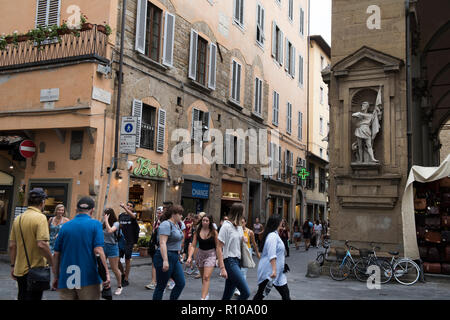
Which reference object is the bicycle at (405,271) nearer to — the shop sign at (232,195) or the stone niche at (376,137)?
the stone niche at (376,137)

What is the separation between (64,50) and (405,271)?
11.4 m

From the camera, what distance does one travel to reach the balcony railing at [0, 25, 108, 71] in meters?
13.7

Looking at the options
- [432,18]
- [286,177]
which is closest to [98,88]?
[432,18]

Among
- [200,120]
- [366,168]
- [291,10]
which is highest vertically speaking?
[291,10]

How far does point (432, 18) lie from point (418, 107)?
350cm

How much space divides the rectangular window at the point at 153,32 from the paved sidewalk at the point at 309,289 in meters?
7.90

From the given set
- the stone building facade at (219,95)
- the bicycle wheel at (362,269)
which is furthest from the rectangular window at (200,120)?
the bicycle wheel at (362,269)

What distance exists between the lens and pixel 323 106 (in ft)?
129

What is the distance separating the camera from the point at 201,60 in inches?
770

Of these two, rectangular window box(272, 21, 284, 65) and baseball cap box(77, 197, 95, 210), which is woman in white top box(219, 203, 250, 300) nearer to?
baseball cap box(77, 197, 95, 210)

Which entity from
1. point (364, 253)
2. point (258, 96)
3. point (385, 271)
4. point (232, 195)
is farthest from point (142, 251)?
point (258, 96)

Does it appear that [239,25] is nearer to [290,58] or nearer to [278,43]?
[278,43]

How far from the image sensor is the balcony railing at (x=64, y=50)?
1371 centimetres

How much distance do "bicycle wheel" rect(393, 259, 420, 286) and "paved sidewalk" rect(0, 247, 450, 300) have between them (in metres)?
0.20
